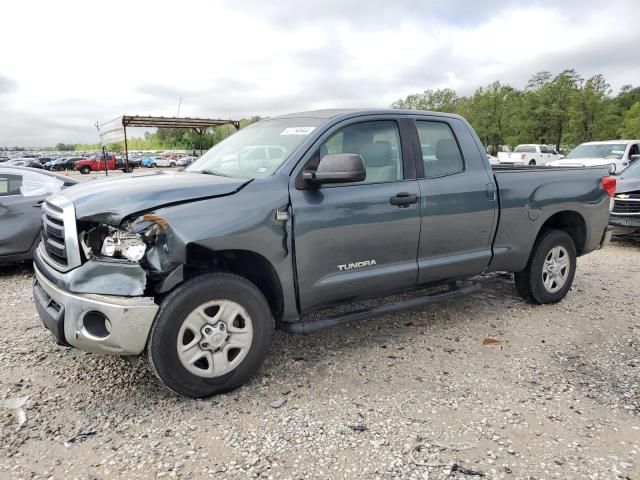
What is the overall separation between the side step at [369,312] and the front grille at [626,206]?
16.6 ft

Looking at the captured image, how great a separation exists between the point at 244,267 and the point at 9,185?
4.39m

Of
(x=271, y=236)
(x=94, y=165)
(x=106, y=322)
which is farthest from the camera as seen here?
(x=94, y=165)

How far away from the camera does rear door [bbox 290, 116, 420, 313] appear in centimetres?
327

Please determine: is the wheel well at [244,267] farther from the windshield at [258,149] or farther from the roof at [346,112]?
the roof at [346,112]

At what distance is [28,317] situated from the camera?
4.54m

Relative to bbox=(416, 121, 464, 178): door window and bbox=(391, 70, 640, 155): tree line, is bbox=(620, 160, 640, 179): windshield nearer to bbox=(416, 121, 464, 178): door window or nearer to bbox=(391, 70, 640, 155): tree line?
bbox=(416, 121, 464, 178): door window

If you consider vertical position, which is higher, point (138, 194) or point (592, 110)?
point (592, 110)

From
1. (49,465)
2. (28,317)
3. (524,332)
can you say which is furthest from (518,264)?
(28,317)

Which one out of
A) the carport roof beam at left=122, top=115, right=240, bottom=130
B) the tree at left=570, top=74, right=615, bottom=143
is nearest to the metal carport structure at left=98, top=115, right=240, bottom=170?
the carport roof beam at left=122, top=115, right=240, bottom=130

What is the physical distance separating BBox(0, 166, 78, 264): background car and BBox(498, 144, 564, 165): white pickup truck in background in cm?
2472

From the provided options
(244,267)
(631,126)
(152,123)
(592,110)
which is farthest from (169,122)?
(631,126)

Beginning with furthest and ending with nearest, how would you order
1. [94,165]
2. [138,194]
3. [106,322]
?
[94,165] < [138,194] < [106,322]

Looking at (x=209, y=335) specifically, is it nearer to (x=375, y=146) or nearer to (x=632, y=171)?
(x=375, y=146)

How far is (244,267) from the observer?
10.7 feet
